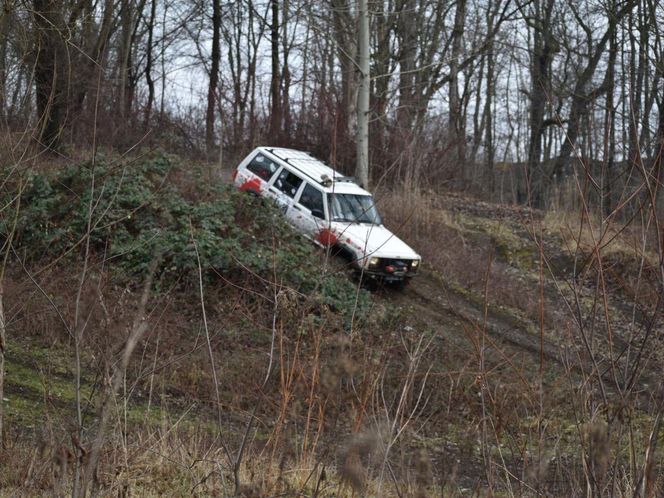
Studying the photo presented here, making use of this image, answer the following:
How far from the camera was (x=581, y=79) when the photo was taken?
26.3 metres

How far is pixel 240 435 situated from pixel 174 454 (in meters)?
1.92

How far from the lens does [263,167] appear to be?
15.8 metres

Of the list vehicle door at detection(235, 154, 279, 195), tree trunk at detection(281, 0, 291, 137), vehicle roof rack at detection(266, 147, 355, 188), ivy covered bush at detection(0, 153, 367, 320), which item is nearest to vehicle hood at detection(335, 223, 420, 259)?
ivy covered bush at detection(0, 153, 367, 320)

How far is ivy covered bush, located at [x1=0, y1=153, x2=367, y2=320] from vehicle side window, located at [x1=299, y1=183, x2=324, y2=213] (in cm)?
58

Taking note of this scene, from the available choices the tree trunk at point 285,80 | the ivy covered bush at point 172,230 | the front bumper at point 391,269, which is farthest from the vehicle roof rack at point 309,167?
the tree trunk at point 285,80

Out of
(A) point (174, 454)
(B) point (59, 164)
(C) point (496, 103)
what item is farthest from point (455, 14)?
(A) point (174, 454)

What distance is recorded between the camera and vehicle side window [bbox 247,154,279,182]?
51.1 feet

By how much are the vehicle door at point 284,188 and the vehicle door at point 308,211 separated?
151mm

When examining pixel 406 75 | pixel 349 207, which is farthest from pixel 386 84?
pixel 349 207

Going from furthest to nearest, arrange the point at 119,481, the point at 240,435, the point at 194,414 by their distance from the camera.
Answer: the point at 194,414 < the point at 240,435 < the point at 119,481

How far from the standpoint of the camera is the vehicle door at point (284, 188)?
14944 millimetres

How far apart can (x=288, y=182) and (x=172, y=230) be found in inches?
110

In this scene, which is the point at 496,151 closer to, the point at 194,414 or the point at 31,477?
the point at 194,414

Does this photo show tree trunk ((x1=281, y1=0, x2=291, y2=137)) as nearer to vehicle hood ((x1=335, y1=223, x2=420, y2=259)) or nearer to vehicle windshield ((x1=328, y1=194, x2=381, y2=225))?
vehicle windshield ((x1=328, y1=194, x2=381, y2=225))
